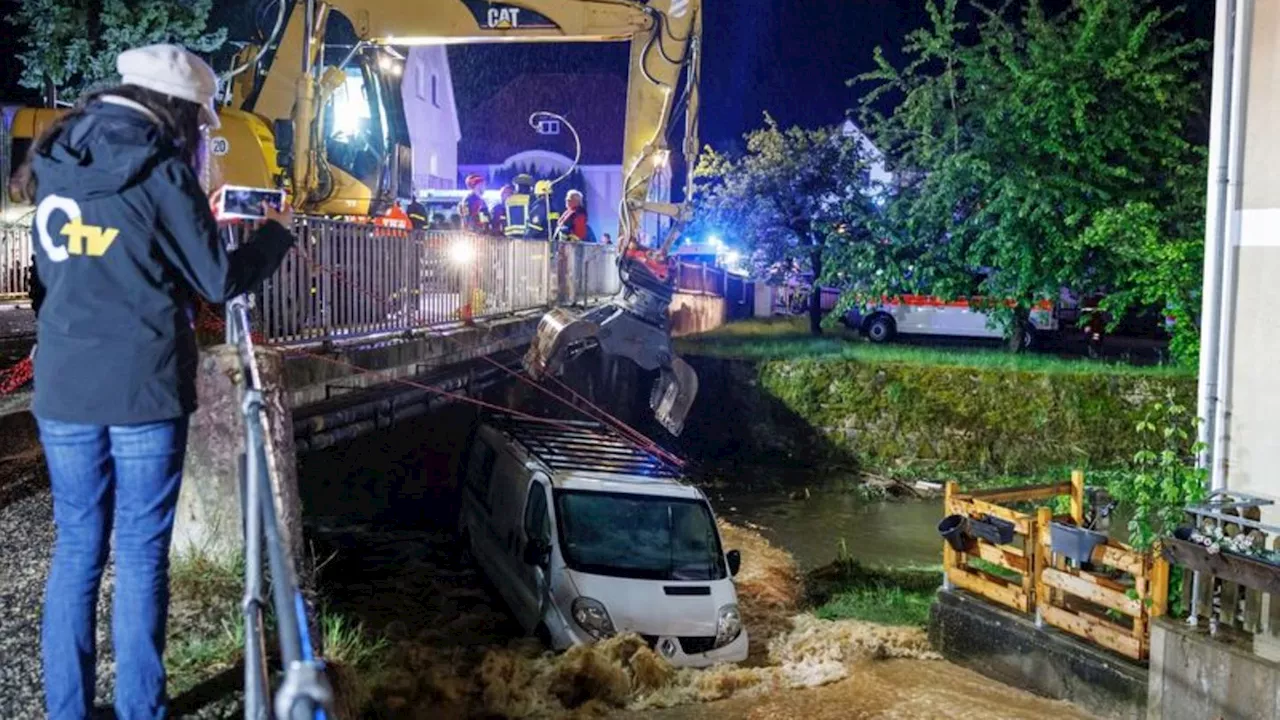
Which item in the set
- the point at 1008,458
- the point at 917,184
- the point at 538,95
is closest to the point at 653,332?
the point at 1008,458

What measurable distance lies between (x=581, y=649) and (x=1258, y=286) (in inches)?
255

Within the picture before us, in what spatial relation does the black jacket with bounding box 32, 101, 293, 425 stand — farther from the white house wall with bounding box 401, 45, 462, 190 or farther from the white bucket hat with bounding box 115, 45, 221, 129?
the white house wall with bounding box 401, 45, 462, 190

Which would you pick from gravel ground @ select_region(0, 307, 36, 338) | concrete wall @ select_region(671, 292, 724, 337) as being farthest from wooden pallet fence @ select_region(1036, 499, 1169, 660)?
concrete wall @ select_region(671, 292, 724, 337)

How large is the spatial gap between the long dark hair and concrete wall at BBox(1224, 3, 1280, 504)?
27.5 ft

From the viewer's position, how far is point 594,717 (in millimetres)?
8852

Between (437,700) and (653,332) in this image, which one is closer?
(437,700)

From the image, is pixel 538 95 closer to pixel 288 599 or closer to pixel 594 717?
pixel 594 717

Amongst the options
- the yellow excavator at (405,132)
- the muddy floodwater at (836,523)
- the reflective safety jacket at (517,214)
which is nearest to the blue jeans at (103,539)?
the yellow excavator at (405,132)

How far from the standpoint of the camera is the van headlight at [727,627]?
10.4 metres

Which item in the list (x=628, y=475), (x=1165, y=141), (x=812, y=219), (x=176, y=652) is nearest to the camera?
(x=176, y=652)

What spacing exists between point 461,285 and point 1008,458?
11.3 meters

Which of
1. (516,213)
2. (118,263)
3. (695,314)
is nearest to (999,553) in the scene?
(118,263)

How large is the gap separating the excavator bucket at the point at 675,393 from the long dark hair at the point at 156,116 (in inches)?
390

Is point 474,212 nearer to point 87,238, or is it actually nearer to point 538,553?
point 538,553
